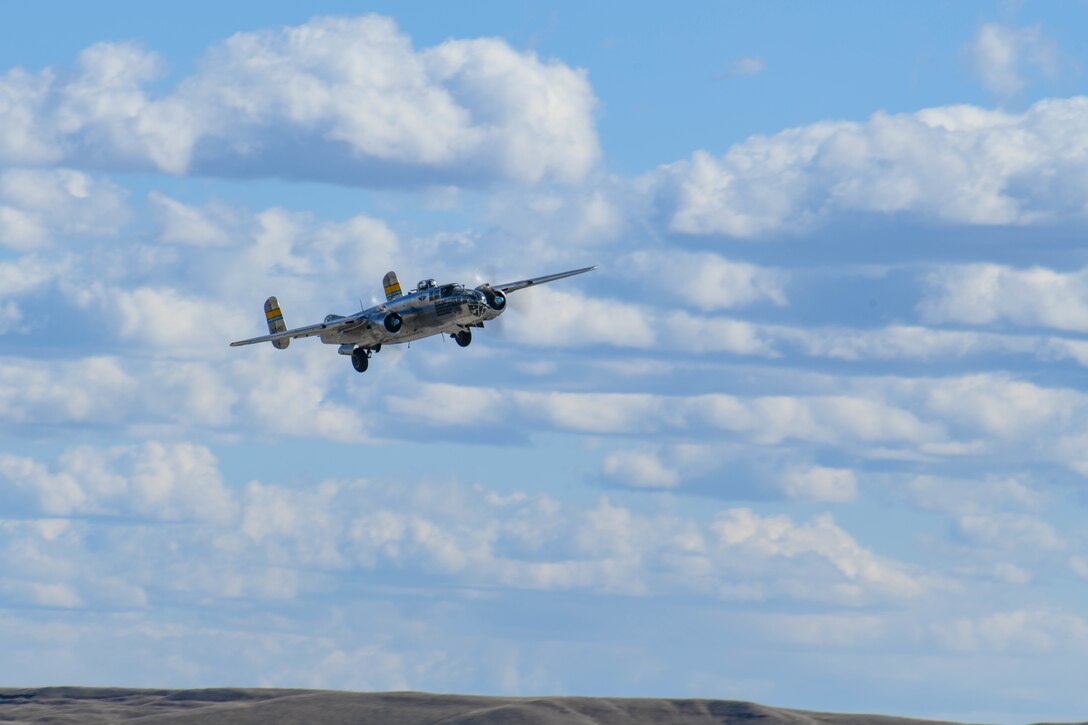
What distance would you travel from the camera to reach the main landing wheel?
139 m

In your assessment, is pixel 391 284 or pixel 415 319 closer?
pixel 415 319

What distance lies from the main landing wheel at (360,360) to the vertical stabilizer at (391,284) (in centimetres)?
522

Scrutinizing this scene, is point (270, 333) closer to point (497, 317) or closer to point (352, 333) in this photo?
point (352, 333)

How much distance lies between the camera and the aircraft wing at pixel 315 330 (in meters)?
135

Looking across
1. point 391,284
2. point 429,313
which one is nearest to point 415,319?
point 429,313

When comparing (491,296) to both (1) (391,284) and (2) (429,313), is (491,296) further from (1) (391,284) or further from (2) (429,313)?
(1) (391,284)

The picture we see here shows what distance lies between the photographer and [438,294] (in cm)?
13062

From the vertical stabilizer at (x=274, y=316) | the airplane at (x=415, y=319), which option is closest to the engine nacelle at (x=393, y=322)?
the airplane at (x=415, y=319)

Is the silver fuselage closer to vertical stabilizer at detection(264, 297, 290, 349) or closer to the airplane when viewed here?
the airplane

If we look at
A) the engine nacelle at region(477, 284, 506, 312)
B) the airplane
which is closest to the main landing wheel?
the airplane

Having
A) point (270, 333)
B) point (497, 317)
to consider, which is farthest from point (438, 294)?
point (270, 333)

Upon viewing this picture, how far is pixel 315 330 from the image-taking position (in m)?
139

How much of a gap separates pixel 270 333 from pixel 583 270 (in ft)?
119

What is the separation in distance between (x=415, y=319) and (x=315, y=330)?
10832mm
